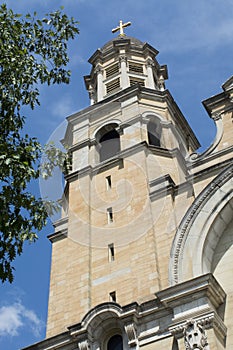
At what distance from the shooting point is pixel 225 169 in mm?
20781

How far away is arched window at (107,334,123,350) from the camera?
18797 mm

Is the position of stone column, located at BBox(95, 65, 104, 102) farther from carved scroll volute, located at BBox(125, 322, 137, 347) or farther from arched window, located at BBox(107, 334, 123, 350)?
carved scroll volute, located at BBox(125, 322, 137, 347)

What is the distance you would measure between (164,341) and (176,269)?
2497 mm

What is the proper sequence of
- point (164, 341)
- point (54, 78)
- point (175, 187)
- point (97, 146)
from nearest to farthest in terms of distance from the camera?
point (54, 78), point (164, 341), point (175, 187), point (97, 146)

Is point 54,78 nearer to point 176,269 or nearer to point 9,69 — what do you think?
point 9,69

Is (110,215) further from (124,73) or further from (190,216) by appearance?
(124,73)

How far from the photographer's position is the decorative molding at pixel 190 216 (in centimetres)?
1936

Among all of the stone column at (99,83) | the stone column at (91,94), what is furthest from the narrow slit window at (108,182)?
the stone column at (91,94)

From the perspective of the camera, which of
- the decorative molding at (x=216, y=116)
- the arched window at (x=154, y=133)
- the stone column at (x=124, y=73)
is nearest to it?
the decorative molding at (x=216, y=116)

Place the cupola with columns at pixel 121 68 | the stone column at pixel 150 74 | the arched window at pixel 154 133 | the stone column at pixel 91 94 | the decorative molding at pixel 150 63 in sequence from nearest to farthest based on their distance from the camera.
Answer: the arched window at pixel 154 133 < the stone column at pixel 150 74 < the cupola with columns at pixel 121 68 < the stone column at pixel 91 94 < the decorative molding at pixel 150 63

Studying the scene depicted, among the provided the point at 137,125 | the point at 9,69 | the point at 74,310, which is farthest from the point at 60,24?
the point at 137,125

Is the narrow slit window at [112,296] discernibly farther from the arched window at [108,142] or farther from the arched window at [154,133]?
the arched window at [154,133]

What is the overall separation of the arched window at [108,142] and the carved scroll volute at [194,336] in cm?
1153

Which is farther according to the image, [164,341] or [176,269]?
[176,269]
